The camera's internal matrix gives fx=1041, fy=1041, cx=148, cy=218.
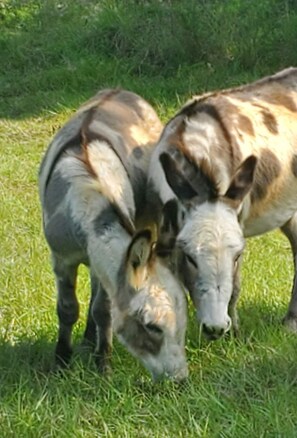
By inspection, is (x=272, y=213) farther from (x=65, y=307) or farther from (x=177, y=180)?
(x=65, y=307)

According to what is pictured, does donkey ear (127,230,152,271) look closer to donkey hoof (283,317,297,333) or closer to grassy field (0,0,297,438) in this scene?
grassy field (0,0,297,438)

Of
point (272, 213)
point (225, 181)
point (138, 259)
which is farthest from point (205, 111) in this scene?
point (138, 259)

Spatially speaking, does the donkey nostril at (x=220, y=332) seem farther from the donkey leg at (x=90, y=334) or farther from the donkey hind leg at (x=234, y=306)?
the donkey leg at (x=90, y=334)

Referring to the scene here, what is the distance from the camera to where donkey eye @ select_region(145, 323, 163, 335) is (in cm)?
462

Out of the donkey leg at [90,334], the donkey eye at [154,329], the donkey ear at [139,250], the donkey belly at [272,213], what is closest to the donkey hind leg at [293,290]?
the donkey belly at [272,213]

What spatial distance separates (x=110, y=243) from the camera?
476 cm

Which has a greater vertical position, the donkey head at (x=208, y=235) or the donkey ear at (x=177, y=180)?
the donkey ear at (x=177, y=180)

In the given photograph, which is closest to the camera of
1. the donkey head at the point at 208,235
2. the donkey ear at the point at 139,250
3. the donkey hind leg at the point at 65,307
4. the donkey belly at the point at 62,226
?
the donkey ear at the point at 139,250

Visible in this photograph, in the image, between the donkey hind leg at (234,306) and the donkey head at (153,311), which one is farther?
the donkey hind leg at (234,306)

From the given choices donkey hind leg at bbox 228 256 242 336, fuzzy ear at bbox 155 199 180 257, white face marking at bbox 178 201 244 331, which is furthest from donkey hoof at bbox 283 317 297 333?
fuzzy ear at bbox 155 199 180 257

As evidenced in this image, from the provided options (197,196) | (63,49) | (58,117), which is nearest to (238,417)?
(197,196)

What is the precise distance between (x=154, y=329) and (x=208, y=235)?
486 mm

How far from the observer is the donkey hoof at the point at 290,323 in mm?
5676

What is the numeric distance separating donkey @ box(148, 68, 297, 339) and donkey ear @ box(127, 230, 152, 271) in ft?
0.66
